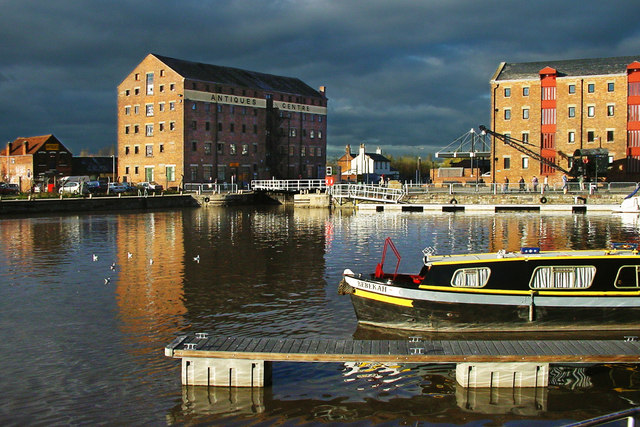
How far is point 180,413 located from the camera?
10.7 metres

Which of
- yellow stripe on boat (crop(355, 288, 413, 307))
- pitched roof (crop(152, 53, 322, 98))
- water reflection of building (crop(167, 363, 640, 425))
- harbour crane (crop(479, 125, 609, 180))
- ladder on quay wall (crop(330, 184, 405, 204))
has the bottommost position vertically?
water reflection of building (crop(167, 363, 640, 425))

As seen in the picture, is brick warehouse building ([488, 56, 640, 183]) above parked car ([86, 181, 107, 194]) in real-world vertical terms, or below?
above

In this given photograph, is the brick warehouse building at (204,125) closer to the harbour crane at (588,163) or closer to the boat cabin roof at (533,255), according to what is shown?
the harbour crane at (588,163)

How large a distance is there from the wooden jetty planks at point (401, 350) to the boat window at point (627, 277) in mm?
2629

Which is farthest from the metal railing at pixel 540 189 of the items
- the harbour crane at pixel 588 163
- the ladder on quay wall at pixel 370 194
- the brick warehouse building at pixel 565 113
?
the brick warehouse building at pixel 565 113

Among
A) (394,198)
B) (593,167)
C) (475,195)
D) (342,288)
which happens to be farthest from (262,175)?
(342,288)

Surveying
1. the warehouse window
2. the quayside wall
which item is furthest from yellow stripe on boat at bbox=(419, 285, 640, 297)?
the warehouse window

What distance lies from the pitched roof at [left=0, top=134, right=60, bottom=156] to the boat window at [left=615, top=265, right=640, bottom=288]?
103 metres

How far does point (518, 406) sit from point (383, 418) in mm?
2479

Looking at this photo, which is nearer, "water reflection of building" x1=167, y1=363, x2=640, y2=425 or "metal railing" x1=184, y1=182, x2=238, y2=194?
"water reflection of building" x1=167, y1=363, x2=640, y2=425

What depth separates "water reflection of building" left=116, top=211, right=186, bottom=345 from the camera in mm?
16578

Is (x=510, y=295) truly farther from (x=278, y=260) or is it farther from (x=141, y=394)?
(x=278, y=260)

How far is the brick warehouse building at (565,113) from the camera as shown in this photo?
234ft

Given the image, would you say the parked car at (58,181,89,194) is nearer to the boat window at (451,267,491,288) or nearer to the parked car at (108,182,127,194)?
the parked car at (108,182,127,194)
